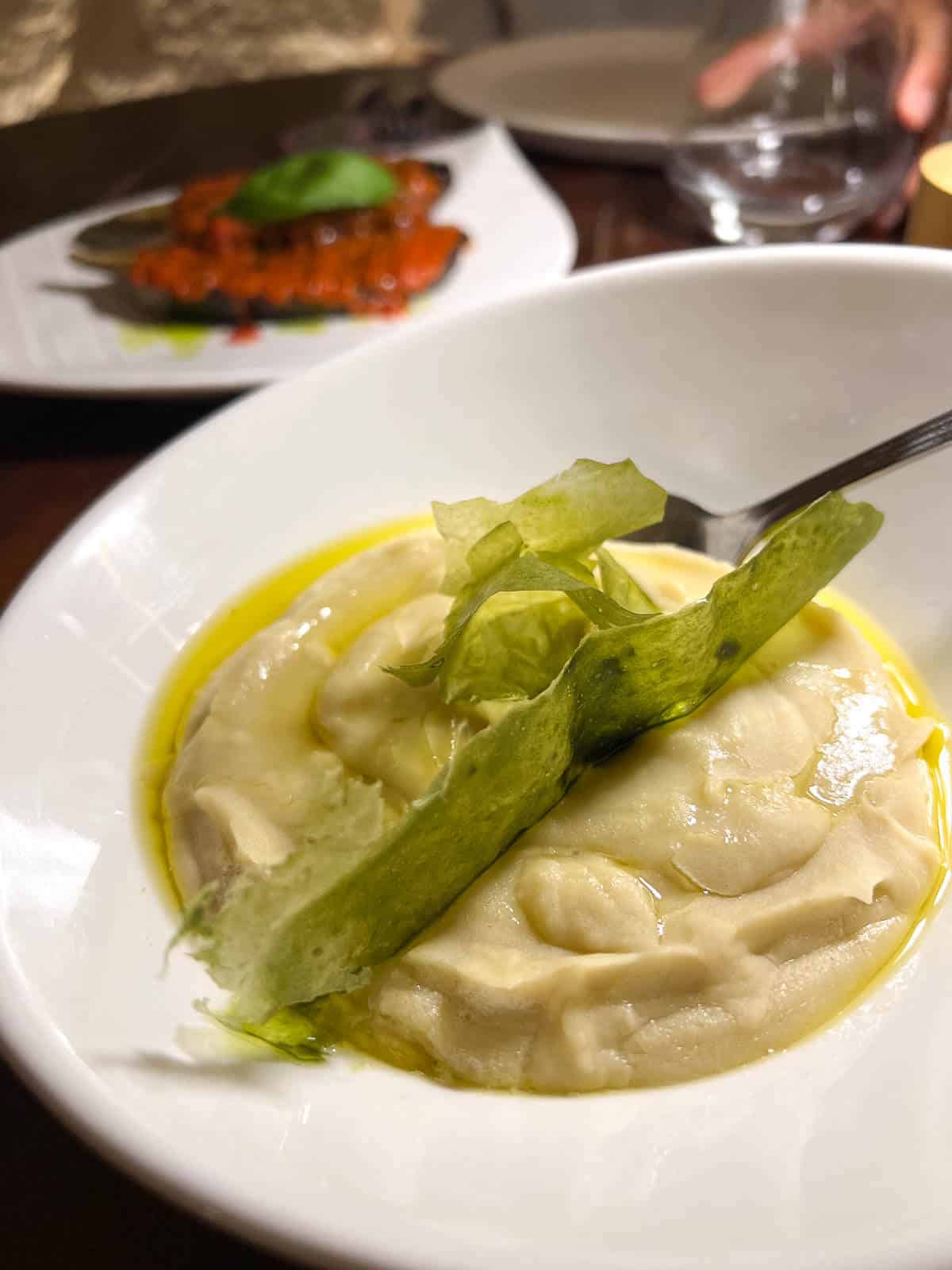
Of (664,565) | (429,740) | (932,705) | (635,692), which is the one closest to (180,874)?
(429,740)

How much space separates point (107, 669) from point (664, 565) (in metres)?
0.81

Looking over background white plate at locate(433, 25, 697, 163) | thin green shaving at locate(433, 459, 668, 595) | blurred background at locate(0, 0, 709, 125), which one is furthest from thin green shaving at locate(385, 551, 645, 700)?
blurred background at locate(0, 0, 709, 125)

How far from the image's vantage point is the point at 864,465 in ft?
5.48

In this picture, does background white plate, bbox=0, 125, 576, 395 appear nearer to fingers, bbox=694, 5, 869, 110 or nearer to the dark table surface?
the dark table surface

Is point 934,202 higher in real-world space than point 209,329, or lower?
higher

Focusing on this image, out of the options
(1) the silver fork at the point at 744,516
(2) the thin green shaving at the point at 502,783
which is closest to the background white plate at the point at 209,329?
(1) the silver fork at the point at 744,516

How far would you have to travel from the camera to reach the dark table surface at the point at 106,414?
117 cm

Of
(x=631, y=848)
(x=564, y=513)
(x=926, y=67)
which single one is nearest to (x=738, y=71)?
(x=926, y=67)

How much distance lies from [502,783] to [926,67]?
2859mm

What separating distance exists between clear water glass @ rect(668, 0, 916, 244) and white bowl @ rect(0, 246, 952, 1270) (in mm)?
1121

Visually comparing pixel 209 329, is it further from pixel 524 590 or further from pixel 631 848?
pixel 631 848

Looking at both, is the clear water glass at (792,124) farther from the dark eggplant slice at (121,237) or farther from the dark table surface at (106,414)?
the dark eggplant slice at (121,237)

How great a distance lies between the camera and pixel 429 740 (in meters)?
1.40

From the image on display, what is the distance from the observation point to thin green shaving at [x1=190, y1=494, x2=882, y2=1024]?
106 cm
